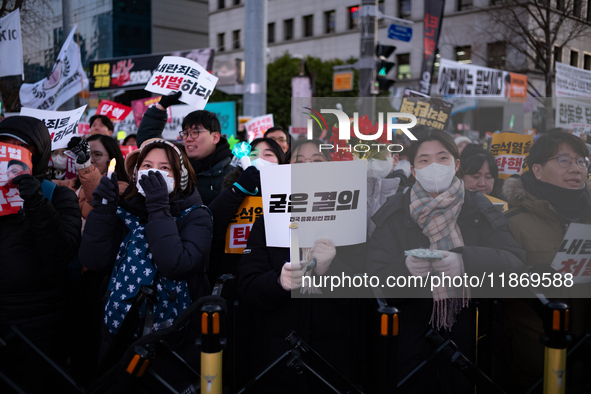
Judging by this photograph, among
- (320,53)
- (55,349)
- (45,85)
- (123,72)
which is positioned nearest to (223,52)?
(320,53)

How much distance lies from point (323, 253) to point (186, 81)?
3067 millimetres

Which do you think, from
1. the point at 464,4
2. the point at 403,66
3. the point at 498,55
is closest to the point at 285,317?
the point at 498,55

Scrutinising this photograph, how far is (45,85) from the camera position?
541 cm

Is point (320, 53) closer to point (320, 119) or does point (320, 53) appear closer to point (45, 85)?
point (45, 85)

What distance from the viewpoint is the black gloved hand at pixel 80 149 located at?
3.28 m

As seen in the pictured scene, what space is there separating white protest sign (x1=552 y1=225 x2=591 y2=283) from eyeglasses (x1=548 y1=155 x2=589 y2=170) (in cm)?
26

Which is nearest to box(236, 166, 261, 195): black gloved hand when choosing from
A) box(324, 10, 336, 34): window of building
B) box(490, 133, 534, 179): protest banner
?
box(490, 133, 534, 179): protest banner

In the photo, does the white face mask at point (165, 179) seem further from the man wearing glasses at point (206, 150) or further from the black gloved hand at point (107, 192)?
the man wearing glasses at point (206, 150)

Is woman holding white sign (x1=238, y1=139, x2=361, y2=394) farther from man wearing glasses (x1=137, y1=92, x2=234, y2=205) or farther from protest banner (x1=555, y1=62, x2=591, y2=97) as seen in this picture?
protest banner (x1=555, y1=62, x2=591, y2=97)

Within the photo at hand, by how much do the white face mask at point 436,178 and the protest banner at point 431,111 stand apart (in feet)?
0.58

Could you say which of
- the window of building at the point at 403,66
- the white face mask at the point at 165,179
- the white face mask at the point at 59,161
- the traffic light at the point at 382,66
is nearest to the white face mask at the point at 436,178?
the white face mask at the point at 165,179

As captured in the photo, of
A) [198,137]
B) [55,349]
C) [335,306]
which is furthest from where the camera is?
[198,137]

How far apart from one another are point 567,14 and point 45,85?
15.1 meters

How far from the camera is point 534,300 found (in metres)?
2.03
